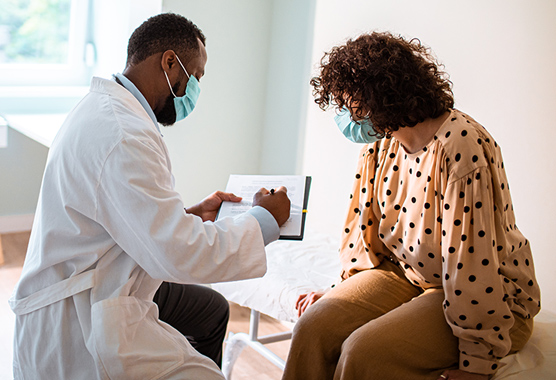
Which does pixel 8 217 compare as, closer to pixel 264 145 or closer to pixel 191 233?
pixel 264 145

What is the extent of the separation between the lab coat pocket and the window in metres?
2.82

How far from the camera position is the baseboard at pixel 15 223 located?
3.75 meters

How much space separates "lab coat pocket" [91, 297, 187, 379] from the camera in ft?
3.85

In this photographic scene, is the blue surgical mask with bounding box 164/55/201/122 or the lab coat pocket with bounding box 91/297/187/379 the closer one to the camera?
the lab coat pocket with bounding box 91/297/187/379

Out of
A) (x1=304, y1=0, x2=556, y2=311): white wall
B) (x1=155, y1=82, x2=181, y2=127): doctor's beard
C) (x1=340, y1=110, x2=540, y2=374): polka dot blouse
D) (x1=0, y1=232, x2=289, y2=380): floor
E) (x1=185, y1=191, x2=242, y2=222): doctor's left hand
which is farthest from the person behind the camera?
(x1=0, y1=232, x2=289, y2=380): floor

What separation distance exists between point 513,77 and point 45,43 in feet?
9.77

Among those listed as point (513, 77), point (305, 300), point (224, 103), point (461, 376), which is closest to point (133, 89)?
point (305, 300)

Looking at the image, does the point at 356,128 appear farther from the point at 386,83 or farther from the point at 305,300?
the point at 305,300

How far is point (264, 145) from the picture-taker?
3172 millimetres

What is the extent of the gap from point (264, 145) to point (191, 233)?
6.65ft

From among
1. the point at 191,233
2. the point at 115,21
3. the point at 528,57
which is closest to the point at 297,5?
the point at 115,21

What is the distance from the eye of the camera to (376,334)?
4.35ft

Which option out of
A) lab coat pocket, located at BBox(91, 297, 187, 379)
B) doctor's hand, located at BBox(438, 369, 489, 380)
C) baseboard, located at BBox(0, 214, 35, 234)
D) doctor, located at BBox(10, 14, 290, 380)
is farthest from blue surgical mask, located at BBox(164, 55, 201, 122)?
baseboard, located at BBox(0, 214, 35, 234)

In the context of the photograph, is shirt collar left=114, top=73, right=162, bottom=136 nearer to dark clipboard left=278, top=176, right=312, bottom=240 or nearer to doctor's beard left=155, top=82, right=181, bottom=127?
doctor's beard left=155, top=82, right=181, bottom=127
